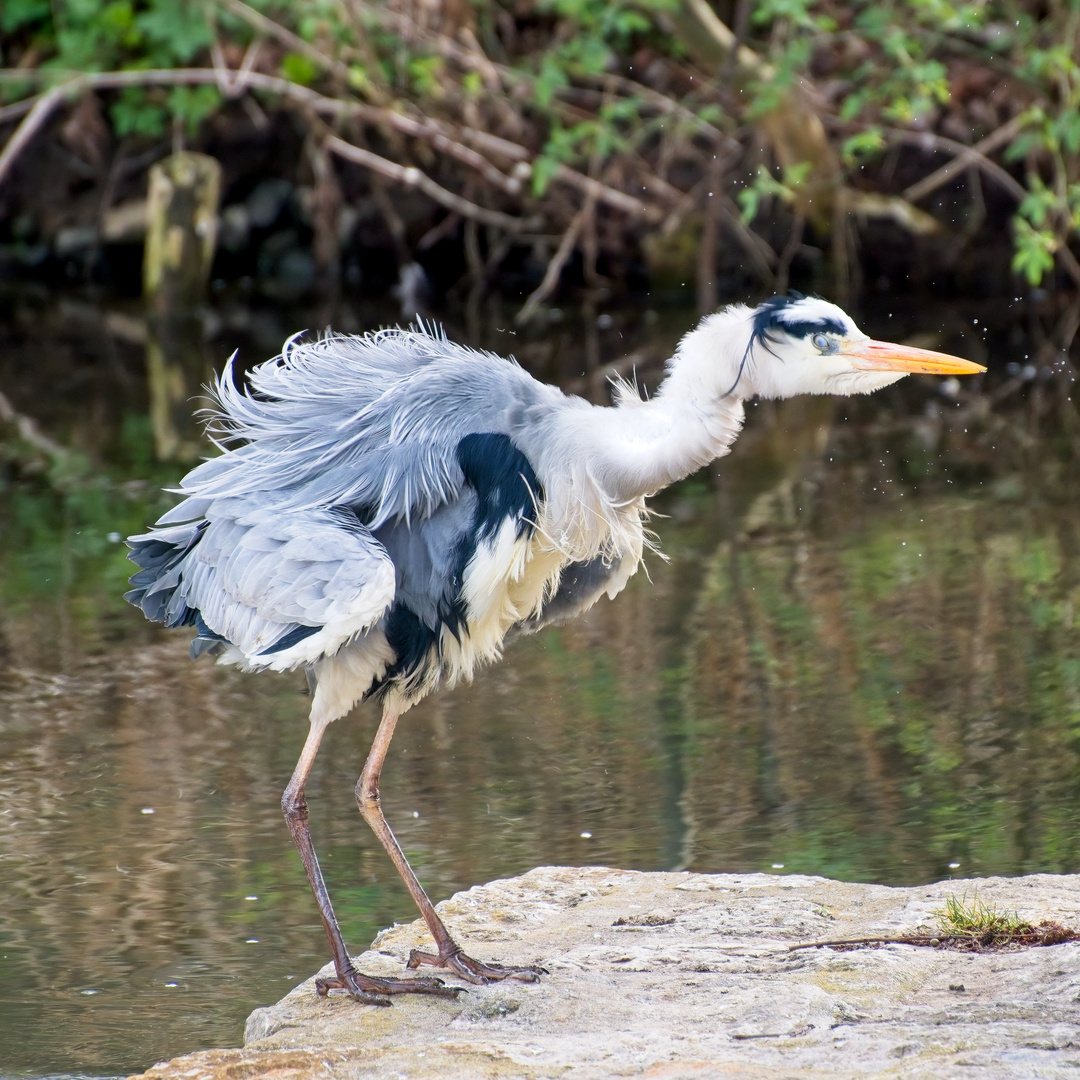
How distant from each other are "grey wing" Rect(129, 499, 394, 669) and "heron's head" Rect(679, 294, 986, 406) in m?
0.90

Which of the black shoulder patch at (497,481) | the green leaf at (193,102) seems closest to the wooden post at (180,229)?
the green leaf at (193,102)

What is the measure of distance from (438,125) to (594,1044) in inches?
512

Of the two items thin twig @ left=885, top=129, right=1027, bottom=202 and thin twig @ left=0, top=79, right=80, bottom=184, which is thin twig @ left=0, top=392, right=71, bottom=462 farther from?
thin twig @ left=885, top=129, right=1027, bottom=202

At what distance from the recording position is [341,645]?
413 centimetres

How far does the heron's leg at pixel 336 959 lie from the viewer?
409 cm

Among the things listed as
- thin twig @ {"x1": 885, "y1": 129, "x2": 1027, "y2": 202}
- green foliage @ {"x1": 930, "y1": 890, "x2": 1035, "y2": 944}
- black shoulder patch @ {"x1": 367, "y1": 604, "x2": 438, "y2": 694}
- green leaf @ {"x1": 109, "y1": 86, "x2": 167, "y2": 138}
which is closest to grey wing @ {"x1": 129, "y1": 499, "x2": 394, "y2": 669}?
black shoulder patch @ {"x1": 367, "y1": 604, "x2": 438, "y2": 694}

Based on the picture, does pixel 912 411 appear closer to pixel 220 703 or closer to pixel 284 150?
pixel 220 703

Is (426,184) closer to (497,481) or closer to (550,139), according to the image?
(550,139)

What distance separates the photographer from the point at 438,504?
419 cm

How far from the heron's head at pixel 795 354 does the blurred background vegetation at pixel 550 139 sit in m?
8.98

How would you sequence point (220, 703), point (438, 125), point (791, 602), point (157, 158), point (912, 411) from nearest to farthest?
point (220, 703)
point (791, 602)
point (912, 411)
point (438, 125)
point (157, 158)

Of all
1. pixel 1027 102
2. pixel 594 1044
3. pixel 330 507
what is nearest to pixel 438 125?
pixel 1027 102

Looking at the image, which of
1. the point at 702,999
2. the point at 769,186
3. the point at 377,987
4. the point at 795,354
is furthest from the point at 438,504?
the point at 769,186

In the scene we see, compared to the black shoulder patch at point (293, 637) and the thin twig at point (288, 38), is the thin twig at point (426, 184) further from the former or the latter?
the black shoulder patch at point (293, 637)
